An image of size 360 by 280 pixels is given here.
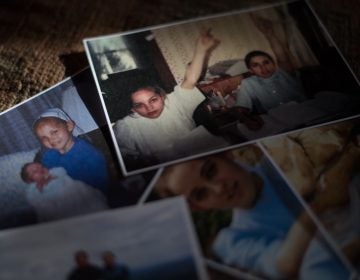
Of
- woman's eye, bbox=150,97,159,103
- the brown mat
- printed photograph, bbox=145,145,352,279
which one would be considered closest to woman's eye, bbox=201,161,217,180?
printed photograph, bbox=145,145,352,279

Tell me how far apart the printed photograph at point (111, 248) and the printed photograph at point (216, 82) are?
2.8 inches

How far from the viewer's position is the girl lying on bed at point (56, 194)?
19.5 inches

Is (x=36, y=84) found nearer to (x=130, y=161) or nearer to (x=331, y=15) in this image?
(x=130, y=161)

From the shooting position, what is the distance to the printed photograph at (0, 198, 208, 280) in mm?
452

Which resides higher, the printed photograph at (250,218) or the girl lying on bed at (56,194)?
the girl lying on bed at (56,194)

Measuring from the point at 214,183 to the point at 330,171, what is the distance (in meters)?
0.14

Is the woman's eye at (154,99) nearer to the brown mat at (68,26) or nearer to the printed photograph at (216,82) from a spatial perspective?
the printed photograph at (216,82)

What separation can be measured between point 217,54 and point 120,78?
0.46 ft

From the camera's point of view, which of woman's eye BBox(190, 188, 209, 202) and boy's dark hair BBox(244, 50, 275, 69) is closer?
woman's eye BBox(190, 188, 209, 202)

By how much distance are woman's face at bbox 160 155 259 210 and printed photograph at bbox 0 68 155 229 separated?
0.04 meters

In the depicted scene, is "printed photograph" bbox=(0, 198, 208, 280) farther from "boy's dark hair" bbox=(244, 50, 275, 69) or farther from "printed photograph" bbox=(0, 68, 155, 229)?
"boy's dark hair" bbox=(244, 50, 275, 69)

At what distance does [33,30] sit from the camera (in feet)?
2.10

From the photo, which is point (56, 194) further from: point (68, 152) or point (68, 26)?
point (68, 26)

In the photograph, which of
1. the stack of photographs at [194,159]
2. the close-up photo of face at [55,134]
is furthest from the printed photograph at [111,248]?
the close-up photo of face at [55,134]
